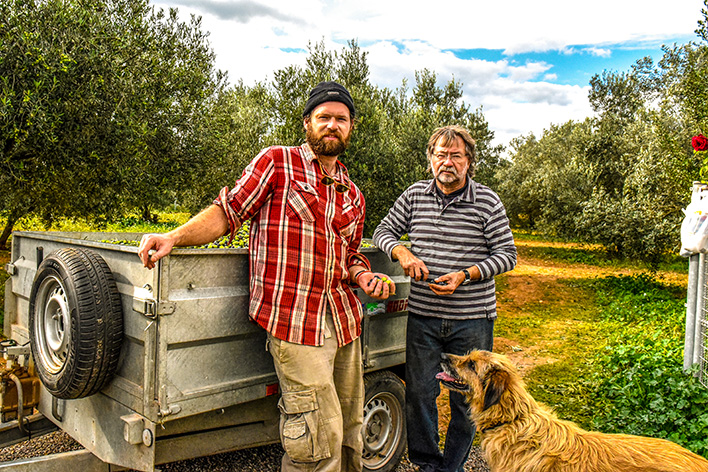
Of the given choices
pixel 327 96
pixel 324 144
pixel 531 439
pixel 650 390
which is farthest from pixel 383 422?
pixel 650 390

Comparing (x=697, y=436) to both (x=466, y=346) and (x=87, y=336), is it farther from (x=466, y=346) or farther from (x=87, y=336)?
(x=87, y=336)

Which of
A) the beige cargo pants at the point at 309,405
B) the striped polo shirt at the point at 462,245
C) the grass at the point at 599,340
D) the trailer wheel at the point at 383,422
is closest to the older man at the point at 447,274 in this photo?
the striped polo shirt at the point at 462,245

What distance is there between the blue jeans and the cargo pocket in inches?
45.7

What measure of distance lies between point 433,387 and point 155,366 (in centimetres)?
197

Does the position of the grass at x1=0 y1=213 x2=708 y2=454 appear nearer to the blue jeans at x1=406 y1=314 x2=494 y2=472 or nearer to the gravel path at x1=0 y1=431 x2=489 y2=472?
the blue jeans at x1=406 y1=314 x2=494 y2=472

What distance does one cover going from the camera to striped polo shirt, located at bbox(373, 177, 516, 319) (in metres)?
3.47

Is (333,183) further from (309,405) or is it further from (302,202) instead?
(309,405)

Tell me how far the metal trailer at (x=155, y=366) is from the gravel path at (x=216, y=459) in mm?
861

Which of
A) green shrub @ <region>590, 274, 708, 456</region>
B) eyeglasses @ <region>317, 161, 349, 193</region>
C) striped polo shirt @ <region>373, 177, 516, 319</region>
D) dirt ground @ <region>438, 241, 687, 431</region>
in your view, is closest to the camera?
eyeglasses @ <region>317, 161, 349, 193</region>

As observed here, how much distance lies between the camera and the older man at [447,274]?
347cm

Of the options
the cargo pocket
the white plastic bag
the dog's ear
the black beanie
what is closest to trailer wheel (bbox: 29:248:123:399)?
the cargo pocket

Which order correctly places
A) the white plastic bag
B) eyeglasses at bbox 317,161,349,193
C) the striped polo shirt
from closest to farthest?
eyeglasses at bbox 317,161,349,193
the striped polo shirt
the white plastic bag

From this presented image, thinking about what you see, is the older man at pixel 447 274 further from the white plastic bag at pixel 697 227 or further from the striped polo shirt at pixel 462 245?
the white plastic bag at pixel 697 227

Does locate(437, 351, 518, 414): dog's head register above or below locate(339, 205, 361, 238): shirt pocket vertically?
below
